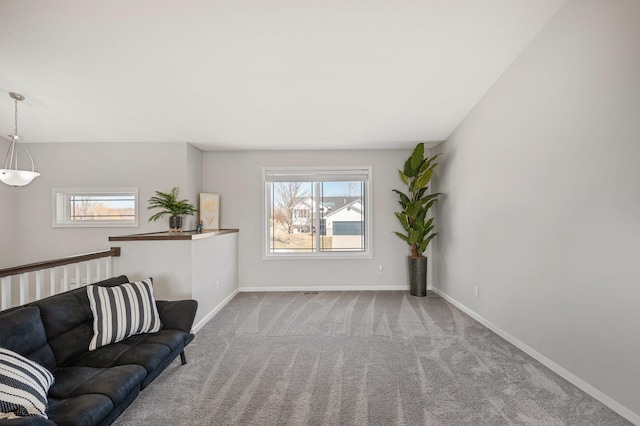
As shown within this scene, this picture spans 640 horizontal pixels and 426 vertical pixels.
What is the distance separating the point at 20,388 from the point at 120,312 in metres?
0.99

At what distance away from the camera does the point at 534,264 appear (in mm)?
2934

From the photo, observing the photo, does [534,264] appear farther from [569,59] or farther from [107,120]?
[107,120]

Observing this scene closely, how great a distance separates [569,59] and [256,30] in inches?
99.6

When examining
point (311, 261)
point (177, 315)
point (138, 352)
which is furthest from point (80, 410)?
point (311, 261)

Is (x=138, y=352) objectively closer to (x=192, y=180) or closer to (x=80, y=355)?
(x=80, y=355)

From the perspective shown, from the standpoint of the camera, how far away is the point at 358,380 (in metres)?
2.50

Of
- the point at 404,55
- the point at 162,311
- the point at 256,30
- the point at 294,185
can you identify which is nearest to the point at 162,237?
the point at 162,311

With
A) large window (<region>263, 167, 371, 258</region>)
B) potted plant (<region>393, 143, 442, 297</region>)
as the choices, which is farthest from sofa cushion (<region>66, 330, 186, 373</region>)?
potted plant (<region>393, 143, 442, 297</region>)

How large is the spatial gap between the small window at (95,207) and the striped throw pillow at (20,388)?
11.7ft

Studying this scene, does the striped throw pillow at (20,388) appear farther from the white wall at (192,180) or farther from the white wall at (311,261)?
the white wall at (311,261)

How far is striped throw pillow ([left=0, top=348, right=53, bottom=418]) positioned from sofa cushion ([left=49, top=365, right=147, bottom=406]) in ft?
0.33

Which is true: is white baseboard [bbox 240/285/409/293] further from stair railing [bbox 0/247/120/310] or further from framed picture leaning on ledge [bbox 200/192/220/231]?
stair railing [bbox 0/247/120/310]

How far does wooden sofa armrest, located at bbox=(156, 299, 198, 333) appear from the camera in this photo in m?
2.63

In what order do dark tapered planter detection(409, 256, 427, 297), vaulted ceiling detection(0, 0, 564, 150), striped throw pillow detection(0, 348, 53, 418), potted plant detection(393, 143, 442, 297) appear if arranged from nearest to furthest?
1. striped throw pillow detection(0, 348, 53, 418)
2. vaulted ceiling detection(0, 0, 564, 150)
3. potted plant detection(393, 143, 442, 297)
4. dark tapered planter detection(409, 256, 427, 297)
